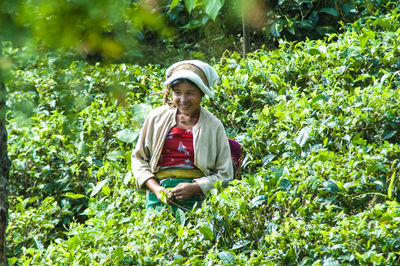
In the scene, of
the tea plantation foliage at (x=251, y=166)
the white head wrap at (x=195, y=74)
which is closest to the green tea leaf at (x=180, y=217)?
the tea plantation foliage at (x=251, y=166)

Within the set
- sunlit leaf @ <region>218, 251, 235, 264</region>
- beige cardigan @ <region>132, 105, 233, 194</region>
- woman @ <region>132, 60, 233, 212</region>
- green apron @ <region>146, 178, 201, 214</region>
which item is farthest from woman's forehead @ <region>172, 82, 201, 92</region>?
sunlit leaf @ <region>218, 251, 235, 264</region>

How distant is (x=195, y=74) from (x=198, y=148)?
495 mm

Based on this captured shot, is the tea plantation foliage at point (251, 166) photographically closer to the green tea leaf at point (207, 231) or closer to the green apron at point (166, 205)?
the green tea leaf at point (207, 231)

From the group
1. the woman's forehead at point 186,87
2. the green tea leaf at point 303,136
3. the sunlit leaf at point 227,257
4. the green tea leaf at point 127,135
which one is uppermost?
the woman's forehead at point 186,87

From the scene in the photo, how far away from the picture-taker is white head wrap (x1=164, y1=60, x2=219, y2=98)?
3.72 m

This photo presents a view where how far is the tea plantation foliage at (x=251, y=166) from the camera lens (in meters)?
2.86

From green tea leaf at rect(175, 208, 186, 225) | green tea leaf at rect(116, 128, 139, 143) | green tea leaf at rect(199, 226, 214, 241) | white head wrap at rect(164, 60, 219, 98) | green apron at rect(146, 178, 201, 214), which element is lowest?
green tea leaf at rect(199, 226, 214, 241)

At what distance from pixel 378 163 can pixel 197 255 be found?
1160 mm

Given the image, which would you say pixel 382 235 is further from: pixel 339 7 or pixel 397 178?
pixel 339 7

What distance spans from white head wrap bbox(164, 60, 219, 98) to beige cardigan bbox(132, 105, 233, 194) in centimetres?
20

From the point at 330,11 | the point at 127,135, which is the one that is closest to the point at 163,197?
the point at 127,135

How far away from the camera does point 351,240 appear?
9.07 ft

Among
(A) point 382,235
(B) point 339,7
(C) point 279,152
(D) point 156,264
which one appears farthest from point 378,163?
(B) point 339,7

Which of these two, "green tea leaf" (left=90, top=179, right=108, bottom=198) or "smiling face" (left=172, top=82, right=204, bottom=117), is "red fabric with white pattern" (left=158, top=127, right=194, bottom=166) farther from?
"green tea leaf" (left=90, top=179, right=108, bottom=198)
